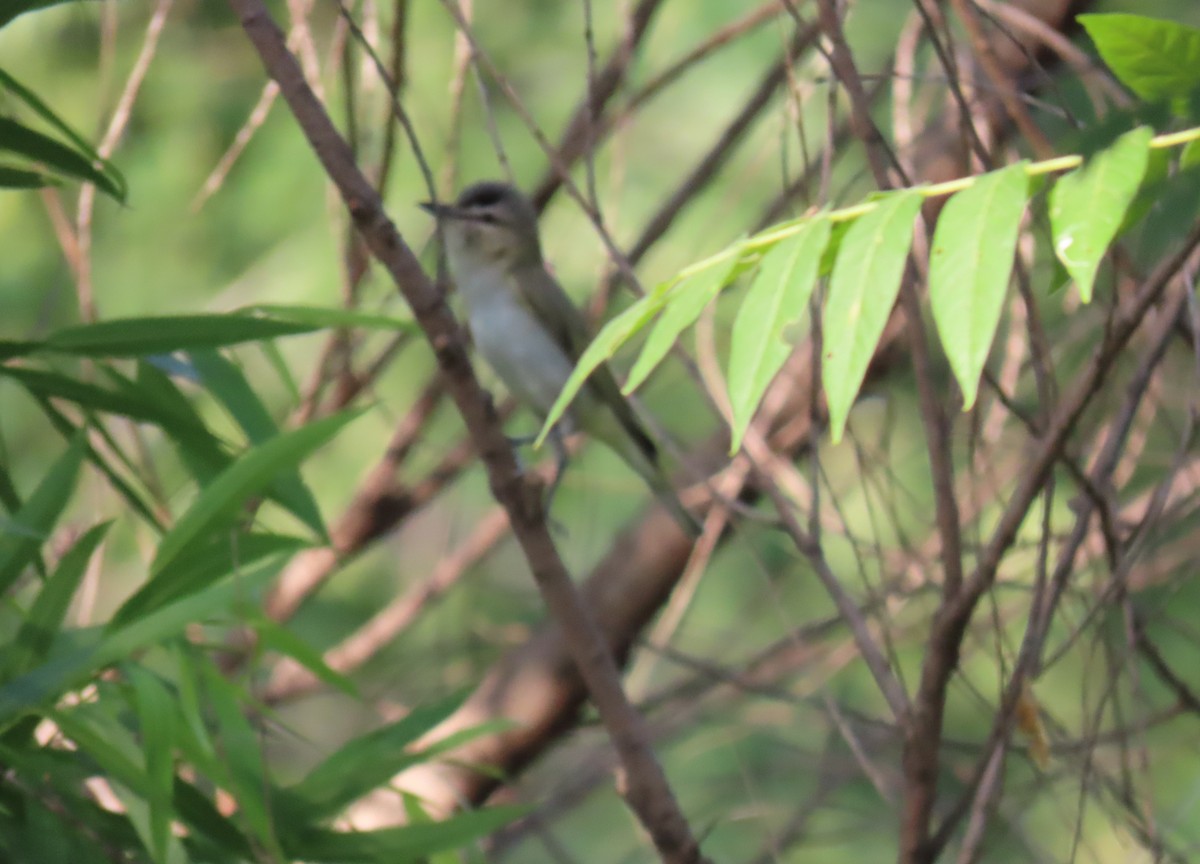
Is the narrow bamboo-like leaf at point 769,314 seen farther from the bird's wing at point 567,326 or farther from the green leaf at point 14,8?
the bird's wing at point 567,326

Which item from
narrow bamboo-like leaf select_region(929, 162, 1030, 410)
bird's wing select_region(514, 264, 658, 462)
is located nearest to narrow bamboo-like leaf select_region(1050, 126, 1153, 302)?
narrow bamboo-like leaf select_region(929, 162, 1030, 410)

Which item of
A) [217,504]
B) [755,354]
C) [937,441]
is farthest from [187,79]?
[755,354]

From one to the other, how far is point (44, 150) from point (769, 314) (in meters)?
1.29

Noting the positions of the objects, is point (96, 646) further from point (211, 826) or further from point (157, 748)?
point (211, 826)

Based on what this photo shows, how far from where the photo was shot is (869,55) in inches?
183

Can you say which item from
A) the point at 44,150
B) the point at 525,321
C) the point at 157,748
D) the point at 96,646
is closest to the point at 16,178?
the point at 44,150

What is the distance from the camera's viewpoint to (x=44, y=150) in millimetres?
2051

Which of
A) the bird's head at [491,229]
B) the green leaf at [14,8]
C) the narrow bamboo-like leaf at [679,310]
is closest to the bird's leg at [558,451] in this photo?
the bird's head at [491,229]

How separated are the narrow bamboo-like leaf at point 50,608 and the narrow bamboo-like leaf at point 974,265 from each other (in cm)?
124

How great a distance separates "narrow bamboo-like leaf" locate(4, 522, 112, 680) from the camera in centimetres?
192

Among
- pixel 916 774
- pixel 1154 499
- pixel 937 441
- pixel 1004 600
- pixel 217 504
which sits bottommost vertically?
pixel 1004 600

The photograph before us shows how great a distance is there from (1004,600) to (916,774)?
2.15 meters

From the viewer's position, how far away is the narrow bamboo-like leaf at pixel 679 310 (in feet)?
3.74

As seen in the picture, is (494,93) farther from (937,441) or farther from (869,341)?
(869,341)
